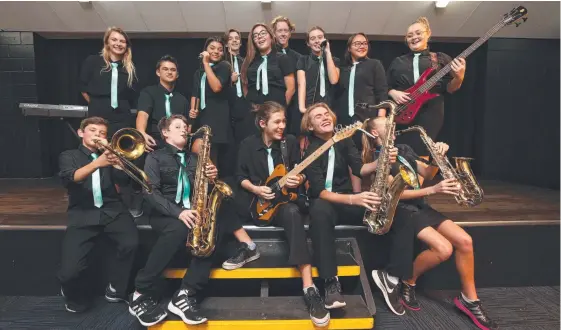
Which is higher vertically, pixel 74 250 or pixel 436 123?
pixel 436 123

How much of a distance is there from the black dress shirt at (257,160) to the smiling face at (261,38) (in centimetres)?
86

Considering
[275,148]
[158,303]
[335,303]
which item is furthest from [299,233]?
[158,303]

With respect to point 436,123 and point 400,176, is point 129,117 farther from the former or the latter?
point 436,123

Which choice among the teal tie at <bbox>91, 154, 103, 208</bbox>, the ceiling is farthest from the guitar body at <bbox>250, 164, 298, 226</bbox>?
the ceiling

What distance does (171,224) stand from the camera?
2400 mm

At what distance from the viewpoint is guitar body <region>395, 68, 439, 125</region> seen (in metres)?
2.96

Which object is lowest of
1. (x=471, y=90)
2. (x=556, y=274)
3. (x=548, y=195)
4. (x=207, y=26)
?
(x=556, y=274)

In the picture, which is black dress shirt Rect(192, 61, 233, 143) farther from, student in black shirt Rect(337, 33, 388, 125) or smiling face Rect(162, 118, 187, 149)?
student in black shirt Rect(337, 33, 388, 125)

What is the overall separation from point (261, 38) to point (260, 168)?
1.11m

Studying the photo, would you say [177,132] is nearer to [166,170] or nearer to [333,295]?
[166,170]

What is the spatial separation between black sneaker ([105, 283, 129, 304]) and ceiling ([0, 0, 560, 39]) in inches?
131

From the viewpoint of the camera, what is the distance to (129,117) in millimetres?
3145

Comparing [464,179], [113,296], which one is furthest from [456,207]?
[113,296]

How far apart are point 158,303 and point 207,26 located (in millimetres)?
3572
